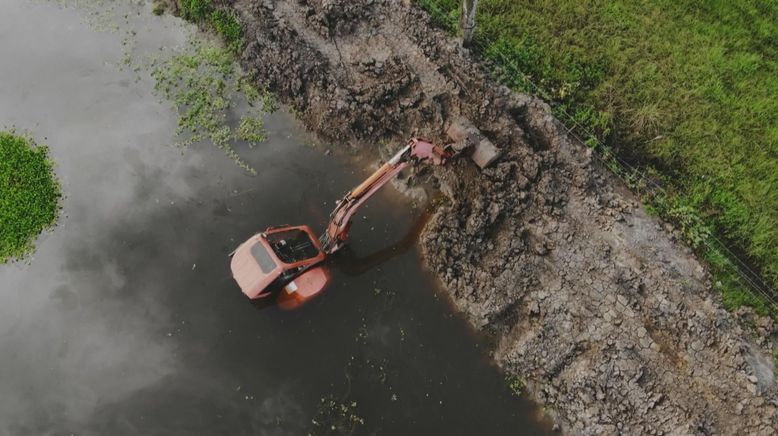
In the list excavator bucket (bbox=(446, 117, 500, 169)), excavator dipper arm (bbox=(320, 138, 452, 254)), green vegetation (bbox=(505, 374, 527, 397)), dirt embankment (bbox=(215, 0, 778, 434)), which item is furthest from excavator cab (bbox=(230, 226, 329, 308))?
green vegetation (bbox=(505, 374, 527, 397))

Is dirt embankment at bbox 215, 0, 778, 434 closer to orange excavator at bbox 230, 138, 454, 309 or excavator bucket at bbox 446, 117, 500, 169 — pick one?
excavator bucket at bbox 446, 117, 500, 169

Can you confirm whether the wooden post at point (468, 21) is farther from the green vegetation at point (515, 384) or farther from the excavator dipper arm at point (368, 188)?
the green vegetation at point (515, 384)

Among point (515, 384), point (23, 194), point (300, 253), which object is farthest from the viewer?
point (23, 194)

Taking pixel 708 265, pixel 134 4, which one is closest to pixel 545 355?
pixel 708 265

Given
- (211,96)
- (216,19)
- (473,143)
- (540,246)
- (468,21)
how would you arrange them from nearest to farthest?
(540,246) → (473,143) → (468,21) → (211,96) → (216,19)

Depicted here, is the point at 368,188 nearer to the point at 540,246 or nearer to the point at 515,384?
the point at 540,246

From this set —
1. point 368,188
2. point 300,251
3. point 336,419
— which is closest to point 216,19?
point 368,188

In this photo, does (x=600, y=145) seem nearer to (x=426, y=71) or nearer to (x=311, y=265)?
(x=426, y=71)

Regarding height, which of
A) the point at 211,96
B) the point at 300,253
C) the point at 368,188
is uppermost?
the point at 368,188
